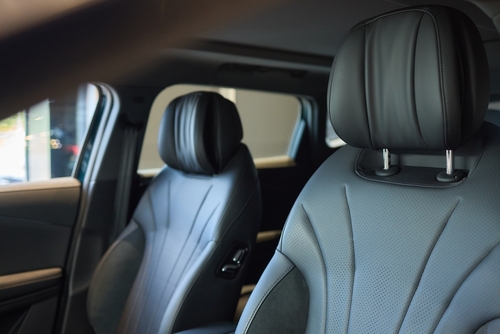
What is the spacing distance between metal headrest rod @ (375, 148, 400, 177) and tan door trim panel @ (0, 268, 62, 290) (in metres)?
1.61

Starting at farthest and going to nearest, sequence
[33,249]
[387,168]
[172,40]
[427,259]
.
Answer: [33,249], [172,40], [387,168], [427,259]

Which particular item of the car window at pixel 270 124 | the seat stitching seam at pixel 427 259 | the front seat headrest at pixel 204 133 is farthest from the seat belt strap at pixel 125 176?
the seat stitching seam at pixel 427 259

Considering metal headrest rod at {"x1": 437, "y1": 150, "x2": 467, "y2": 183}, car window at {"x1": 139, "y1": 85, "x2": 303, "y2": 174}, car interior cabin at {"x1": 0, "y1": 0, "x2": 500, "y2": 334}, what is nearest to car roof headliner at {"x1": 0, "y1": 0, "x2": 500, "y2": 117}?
car interior cabin at {"x1": 0, "y1": 0, "x2": 500, "y2": 334}

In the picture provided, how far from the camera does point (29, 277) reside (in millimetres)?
2191

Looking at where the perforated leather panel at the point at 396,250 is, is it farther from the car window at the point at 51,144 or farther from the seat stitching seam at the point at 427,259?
the car window at the point at 51,144

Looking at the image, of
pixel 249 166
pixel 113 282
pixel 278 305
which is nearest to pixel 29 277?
pixel 113 282

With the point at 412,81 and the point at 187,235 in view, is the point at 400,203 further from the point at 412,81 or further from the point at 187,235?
the point at 187,235

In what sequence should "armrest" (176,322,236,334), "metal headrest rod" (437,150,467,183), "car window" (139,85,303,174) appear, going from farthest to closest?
"car window" (139,85,303,174) < "armrest" (176,322,236,334) < "metal headrest rod" (437,150,467,183)

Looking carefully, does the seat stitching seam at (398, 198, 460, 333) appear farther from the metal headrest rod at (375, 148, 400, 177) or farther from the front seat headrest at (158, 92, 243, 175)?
the front seat headrest at (158, 92, 243, 175)

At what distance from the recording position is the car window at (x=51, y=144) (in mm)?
2035

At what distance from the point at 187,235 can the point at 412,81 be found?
1160mm

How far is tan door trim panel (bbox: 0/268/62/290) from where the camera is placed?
6.96 ft

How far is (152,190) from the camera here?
2279 millimetres

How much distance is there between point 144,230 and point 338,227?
1118 millimetres
